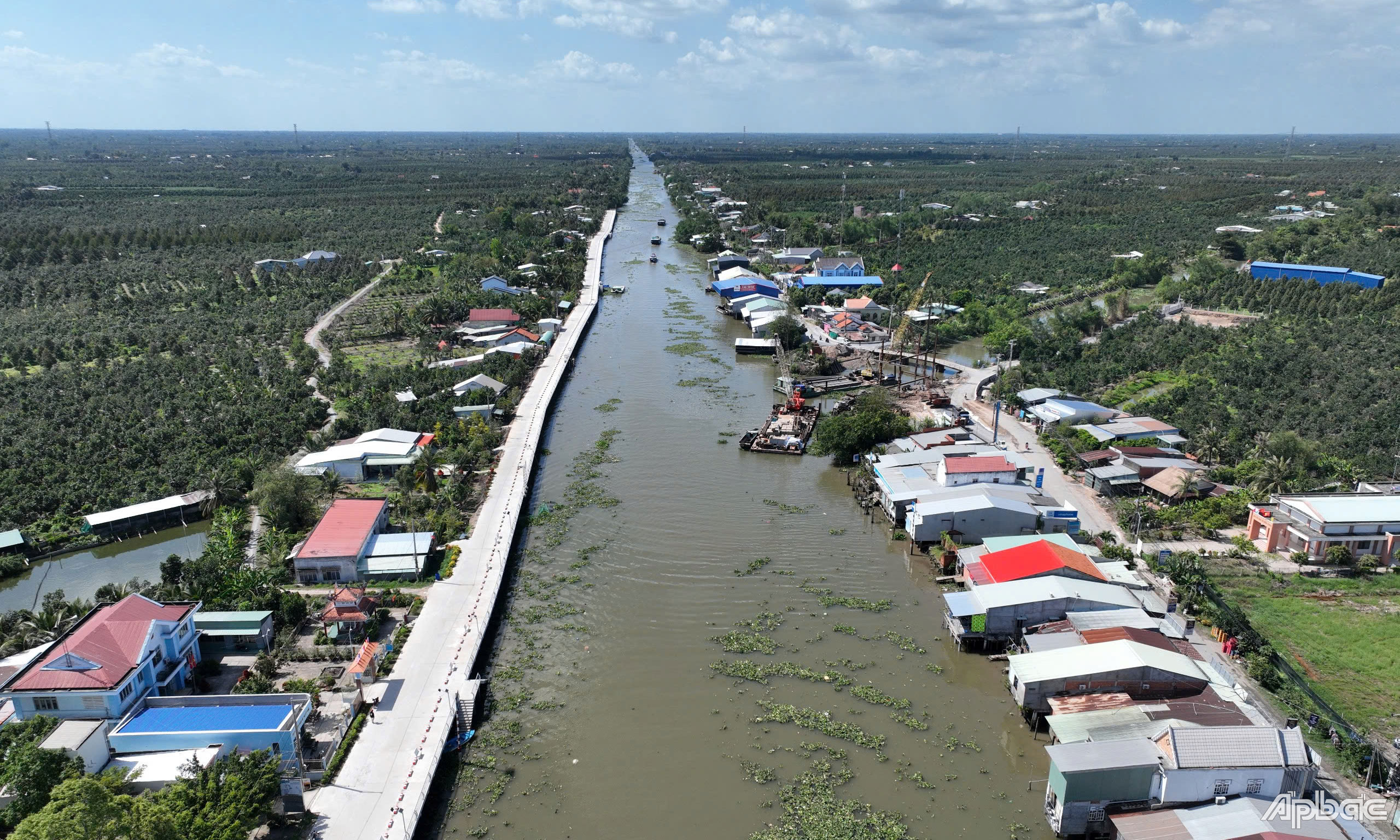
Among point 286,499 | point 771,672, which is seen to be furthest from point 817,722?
point 286,499

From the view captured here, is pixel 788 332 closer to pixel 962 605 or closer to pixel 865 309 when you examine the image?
pixel 865 309

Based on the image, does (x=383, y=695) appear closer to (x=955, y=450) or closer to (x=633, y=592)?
(x=633, y=592)

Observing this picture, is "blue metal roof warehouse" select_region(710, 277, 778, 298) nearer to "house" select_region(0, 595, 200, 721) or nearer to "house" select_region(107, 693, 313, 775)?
"house" select_region(0, 595, 200, 721)

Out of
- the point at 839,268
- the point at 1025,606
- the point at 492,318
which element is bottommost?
the point at 1025,606

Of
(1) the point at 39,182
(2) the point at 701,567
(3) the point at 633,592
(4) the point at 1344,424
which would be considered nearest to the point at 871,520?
(2) the point at 701,567

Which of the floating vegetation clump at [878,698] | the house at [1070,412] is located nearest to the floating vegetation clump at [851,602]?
the floating vegetation clump at [878,698]

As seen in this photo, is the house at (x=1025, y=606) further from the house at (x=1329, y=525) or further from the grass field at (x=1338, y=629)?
the house at (x=1329, y=525)

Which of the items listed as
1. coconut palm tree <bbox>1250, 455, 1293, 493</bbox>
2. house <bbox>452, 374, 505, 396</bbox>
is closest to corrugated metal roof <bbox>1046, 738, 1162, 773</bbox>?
coconut palm tree <bbox>1250, 455, 1293, 493</bbox>

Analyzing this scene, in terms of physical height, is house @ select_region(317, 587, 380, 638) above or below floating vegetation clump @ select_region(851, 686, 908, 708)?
above
